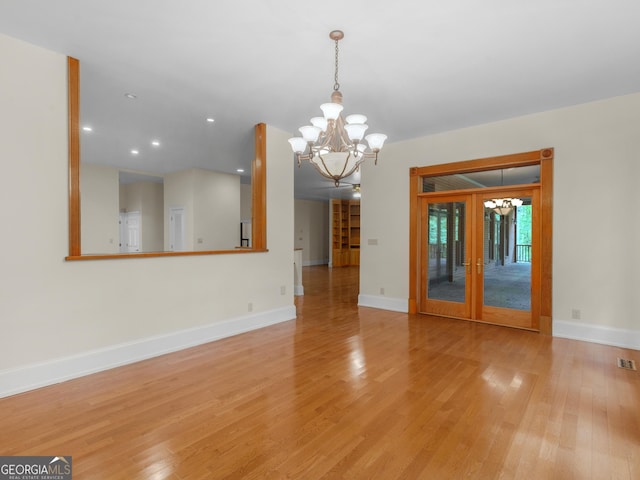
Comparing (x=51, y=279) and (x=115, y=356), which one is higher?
(x=51, y=279)

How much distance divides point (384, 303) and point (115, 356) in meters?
4.13

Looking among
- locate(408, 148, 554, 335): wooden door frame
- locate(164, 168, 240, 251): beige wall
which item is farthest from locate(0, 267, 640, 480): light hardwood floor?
locate(164, 168, 240, 251): beige wall

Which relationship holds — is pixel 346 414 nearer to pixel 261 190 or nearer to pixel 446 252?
pixel 261 190

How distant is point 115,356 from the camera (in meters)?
3.39

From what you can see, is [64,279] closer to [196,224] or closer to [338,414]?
[338,414]

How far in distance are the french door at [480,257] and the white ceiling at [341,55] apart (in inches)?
50.3

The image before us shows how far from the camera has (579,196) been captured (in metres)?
4.26

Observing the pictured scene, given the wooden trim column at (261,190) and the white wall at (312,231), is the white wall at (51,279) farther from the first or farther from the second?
the white wall at (312,231)

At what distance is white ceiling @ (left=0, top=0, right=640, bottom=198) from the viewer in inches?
98.7

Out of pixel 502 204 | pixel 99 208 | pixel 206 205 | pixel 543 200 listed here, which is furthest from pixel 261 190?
pixel 99 208

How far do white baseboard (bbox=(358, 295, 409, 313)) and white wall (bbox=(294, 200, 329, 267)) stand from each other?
7547 mm

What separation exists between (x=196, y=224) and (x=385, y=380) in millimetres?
6672

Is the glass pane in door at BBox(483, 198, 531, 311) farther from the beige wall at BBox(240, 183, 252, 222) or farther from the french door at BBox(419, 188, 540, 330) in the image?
the beige wall at BBox(240, 183, 252, 222)

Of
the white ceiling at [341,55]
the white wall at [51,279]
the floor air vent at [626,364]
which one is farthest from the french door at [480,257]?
the white wall at [51,279]
